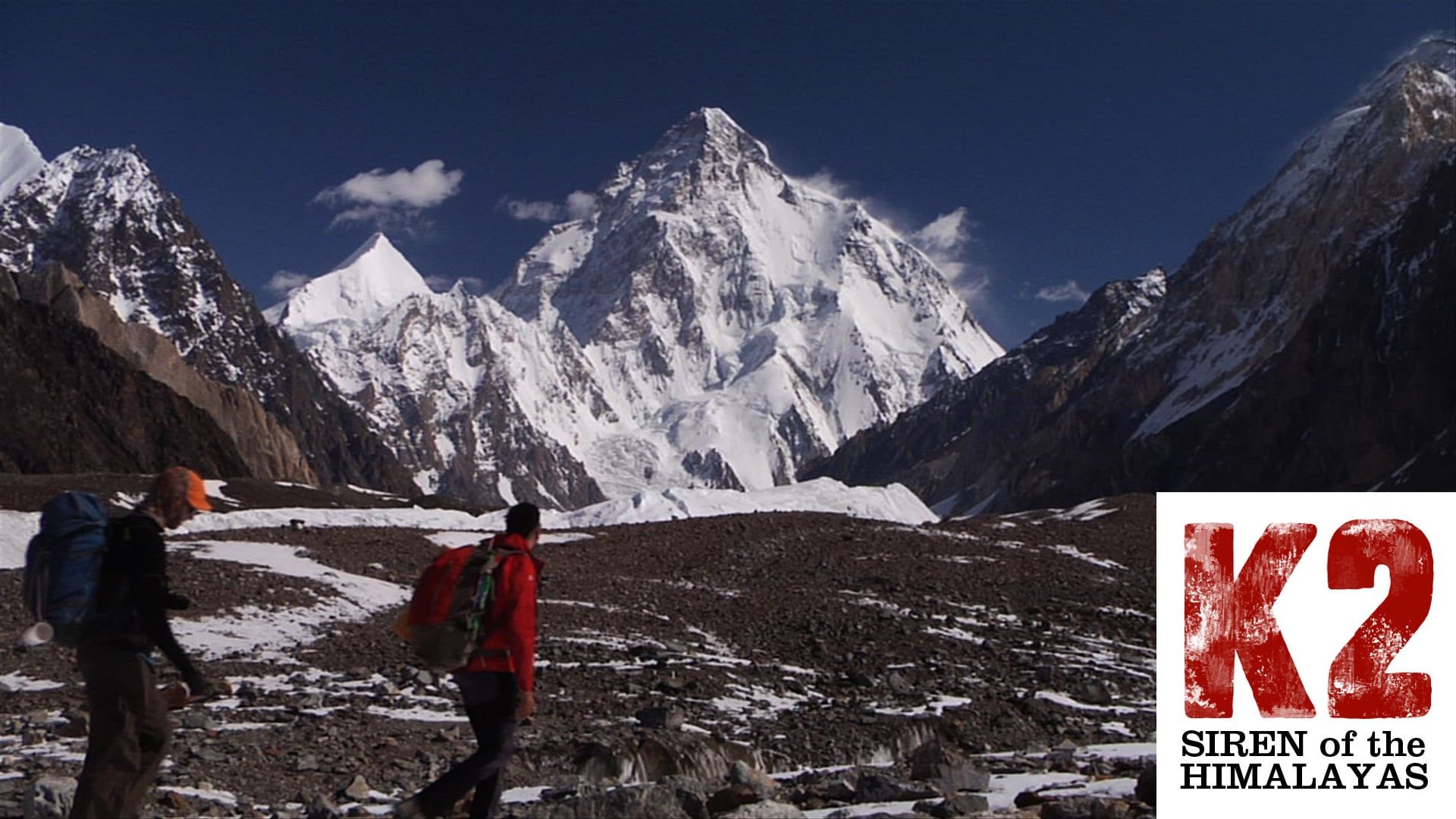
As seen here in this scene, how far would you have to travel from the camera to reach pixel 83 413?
98000mm

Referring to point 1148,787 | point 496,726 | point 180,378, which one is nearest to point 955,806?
point 1148,787

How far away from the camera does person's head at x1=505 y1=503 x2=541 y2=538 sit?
7746 mm

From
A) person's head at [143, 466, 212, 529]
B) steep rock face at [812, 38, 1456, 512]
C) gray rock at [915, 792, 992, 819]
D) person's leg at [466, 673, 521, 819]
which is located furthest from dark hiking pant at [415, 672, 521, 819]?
steep rock face at [812, 38, 1456, 512]

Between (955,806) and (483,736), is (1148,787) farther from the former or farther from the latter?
(483,736)

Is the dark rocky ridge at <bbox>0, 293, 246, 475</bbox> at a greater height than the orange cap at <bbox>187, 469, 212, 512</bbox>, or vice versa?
the dark rocky ridge at <bbox>0, 293, 246, 475</bbox>

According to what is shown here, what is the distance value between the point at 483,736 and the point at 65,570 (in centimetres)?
244

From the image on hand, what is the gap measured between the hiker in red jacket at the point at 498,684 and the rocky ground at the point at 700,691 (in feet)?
3.65

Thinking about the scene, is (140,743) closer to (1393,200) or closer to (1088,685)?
(1088,685)

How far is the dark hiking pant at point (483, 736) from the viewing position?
24.3 ft

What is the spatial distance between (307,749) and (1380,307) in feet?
462

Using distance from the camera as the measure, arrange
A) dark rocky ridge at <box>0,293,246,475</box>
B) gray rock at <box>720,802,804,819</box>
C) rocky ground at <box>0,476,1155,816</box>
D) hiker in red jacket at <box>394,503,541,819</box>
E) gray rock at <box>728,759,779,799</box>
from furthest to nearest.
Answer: dark rocky ridge at <box>0,293,246,475</box>, rocky ground at <box>0,476,1155,816</box>, gray rock at <box>728,759,779,799</box>, gray rock at <box>720,802,804,819</box>, hiker in red jacket at <box>394,503,541,819</box>

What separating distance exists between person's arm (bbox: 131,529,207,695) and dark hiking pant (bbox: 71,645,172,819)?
0.59 feet

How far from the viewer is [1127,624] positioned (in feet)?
81.8

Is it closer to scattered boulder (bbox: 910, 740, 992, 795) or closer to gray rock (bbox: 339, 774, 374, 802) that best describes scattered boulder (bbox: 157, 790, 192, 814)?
gray rock (bbox: 339, 774, 374, 802)
